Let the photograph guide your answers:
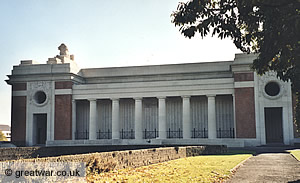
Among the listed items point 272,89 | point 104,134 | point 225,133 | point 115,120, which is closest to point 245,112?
point 225,133

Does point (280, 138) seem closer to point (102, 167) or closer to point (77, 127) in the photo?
point (77, 127)

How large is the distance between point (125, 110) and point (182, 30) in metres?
37.7

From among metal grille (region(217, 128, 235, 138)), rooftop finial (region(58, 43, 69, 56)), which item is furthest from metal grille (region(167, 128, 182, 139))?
rooftop finial (region(58, 43, 69, 56))

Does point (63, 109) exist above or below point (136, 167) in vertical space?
above

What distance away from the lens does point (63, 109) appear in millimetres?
45312

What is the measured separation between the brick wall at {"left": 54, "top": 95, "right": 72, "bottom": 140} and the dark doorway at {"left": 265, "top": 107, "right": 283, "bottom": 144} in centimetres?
2615

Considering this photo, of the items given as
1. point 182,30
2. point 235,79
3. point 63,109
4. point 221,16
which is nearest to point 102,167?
point 182,30

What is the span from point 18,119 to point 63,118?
6.74 metres

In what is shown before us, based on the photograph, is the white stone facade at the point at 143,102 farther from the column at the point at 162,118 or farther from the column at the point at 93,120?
the column at the point at 162,118

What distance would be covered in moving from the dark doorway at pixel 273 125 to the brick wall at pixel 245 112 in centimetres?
493

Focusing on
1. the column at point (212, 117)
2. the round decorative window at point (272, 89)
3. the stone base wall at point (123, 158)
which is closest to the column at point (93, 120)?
the column at point (212, 117)

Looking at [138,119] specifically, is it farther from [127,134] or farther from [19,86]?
[19,86]

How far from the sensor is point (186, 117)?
4234 centimetres

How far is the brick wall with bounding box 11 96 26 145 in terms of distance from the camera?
45.9 metres
